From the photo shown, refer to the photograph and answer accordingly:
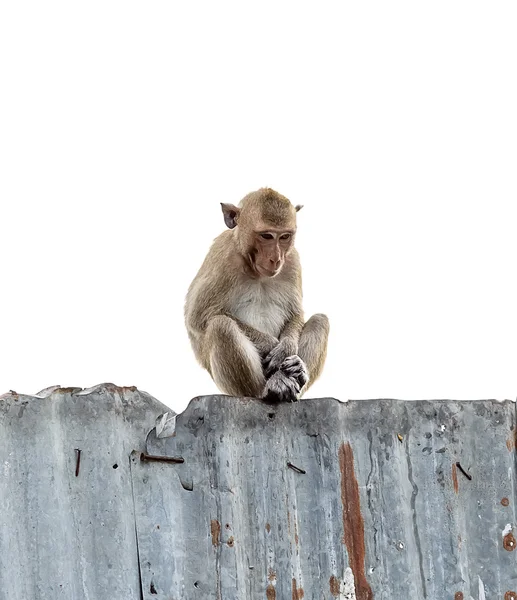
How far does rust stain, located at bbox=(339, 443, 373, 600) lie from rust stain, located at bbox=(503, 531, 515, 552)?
2.01ft

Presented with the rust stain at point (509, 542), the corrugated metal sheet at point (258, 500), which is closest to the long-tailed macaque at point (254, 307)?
the corrugated metal sheet at point (258, 500)

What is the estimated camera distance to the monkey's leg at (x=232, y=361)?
16.3 feet

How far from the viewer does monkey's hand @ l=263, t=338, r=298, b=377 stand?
5059 millimetres

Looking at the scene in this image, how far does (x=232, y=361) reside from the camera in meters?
4.96

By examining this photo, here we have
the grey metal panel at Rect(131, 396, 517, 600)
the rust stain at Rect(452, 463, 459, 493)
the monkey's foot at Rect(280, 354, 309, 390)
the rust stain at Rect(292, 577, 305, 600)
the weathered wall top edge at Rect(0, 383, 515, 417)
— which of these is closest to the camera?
the weathered wall top edge at Rect(0, 383, 515, 417)

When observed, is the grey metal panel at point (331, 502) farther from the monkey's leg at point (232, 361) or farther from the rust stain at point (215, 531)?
the monkey's leg at point (232, 361)

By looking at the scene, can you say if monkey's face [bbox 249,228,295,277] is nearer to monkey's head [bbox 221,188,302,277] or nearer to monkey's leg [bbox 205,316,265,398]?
monkey's head [bbox 221,188,302,277]

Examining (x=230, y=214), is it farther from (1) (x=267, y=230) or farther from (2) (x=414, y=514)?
(2) (x=414, y=514)

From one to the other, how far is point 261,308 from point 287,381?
1150 millimetres

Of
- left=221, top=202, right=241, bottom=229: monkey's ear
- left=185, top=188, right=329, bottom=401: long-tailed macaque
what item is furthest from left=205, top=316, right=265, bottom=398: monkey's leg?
left=221, top=202, right=241, bottom=229: monkey's ear

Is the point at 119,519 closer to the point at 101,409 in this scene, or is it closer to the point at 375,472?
the point at 101,409

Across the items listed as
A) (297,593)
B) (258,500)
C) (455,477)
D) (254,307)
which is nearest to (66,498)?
(258,500)

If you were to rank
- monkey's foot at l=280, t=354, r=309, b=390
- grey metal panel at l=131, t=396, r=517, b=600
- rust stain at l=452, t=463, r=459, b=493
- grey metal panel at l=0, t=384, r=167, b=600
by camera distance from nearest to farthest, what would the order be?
grey metal panel at l=0, t=384, r=167, b=600, grey metal panel at l=131, t=396, r=517, b=600, rust stain at l=452, t=463, r=459, b=493, monkey's foot at l=280, t=354, r=309, b=390

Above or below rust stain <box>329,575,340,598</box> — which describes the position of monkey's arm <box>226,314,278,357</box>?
above
